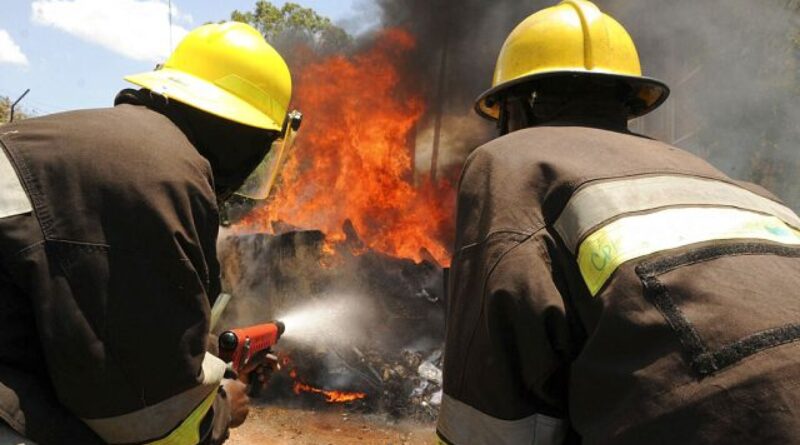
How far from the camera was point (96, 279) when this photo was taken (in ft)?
6.30

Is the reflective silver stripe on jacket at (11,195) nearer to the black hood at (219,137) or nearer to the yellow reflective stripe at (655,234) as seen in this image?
the black hood at (219,137)

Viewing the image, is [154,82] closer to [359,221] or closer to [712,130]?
[359,221]

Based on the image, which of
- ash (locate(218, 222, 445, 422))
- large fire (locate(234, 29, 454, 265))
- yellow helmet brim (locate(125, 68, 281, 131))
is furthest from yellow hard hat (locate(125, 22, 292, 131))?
large fire (locate(234, 29, 454, 265))

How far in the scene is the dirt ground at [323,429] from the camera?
7.58 meters

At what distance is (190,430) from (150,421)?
20 cm

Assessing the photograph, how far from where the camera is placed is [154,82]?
2.64m

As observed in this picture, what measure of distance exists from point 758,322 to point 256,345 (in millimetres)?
2985

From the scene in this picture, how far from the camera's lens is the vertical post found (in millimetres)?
15570

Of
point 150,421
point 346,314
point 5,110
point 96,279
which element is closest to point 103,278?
point 96,279

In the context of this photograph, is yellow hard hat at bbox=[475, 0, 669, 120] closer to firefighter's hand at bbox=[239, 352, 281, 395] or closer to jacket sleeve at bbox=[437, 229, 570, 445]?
jacket sleeve at bbox=[437, 229, 570, 445]

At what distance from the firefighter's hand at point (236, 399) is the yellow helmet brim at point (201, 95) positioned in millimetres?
1191

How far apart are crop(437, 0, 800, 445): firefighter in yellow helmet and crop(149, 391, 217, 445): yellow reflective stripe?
953 millimetres

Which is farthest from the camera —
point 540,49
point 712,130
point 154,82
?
point 712,130

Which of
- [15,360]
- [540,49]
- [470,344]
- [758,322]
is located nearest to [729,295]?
[758,322]
